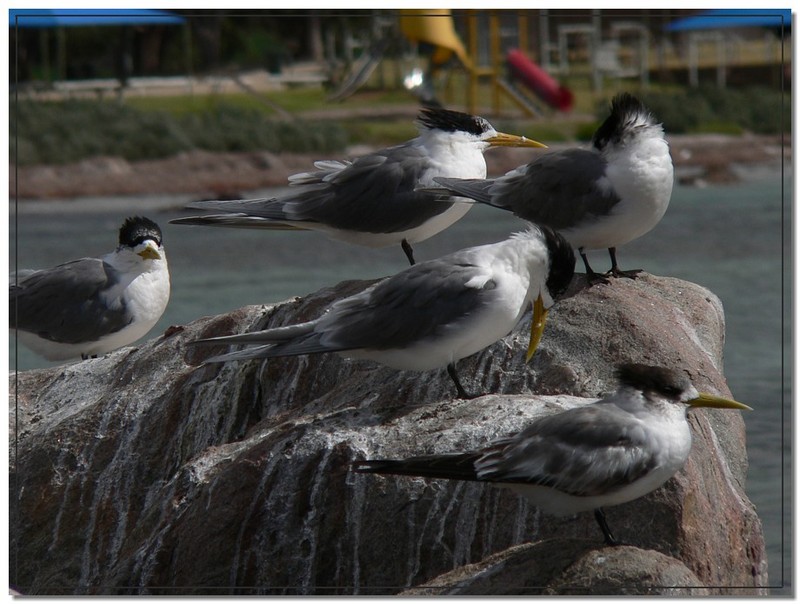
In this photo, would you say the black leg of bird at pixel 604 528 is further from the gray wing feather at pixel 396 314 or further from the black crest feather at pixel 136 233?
the black crest feather at pixel 136 233

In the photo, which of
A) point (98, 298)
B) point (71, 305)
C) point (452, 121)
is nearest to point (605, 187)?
point (452, 121)

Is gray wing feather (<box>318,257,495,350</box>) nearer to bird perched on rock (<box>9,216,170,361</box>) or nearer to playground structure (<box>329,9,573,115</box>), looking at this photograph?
playground structure (<box>329,9,573,115</box>)

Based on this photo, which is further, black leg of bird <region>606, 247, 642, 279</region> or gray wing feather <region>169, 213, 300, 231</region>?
gray wing feather <region>169, 213, 300, 231</region>

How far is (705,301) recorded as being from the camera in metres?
6.93

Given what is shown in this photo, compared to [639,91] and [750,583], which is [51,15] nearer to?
[639,91]

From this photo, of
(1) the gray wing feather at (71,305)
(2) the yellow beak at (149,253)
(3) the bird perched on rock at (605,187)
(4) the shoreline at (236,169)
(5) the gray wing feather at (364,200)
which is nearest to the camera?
(3) the bird perched on rock at (605,187)

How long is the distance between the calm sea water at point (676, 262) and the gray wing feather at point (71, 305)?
251 millimetres

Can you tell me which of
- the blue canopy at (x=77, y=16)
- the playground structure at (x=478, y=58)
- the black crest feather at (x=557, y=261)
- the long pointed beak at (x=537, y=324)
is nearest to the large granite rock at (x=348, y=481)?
the long pointed beak at (x=537, y=324)

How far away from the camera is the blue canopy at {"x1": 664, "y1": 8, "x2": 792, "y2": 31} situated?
6559 mm

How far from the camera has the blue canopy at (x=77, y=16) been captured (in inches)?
259

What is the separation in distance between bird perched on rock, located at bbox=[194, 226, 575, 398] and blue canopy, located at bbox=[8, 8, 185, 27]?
5.75 ft

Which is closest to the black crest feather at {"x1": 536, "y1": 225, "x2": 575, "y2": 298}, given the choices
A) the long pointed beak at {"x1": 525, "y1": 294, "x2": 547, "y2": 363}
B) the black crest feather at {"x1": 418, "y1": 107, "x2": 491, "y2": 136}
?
the long pointed beak at {"x1": 525, "y1": 294, "x2": 547, "y2": 363}

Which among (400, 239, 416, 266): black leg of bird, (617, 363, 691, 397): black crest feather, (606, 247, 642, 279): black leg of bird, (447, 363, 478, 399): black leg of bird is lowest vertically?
(447, 363, 478, 399): black leg of bird

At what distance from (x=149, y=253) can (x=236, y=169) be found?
319 centimetres
